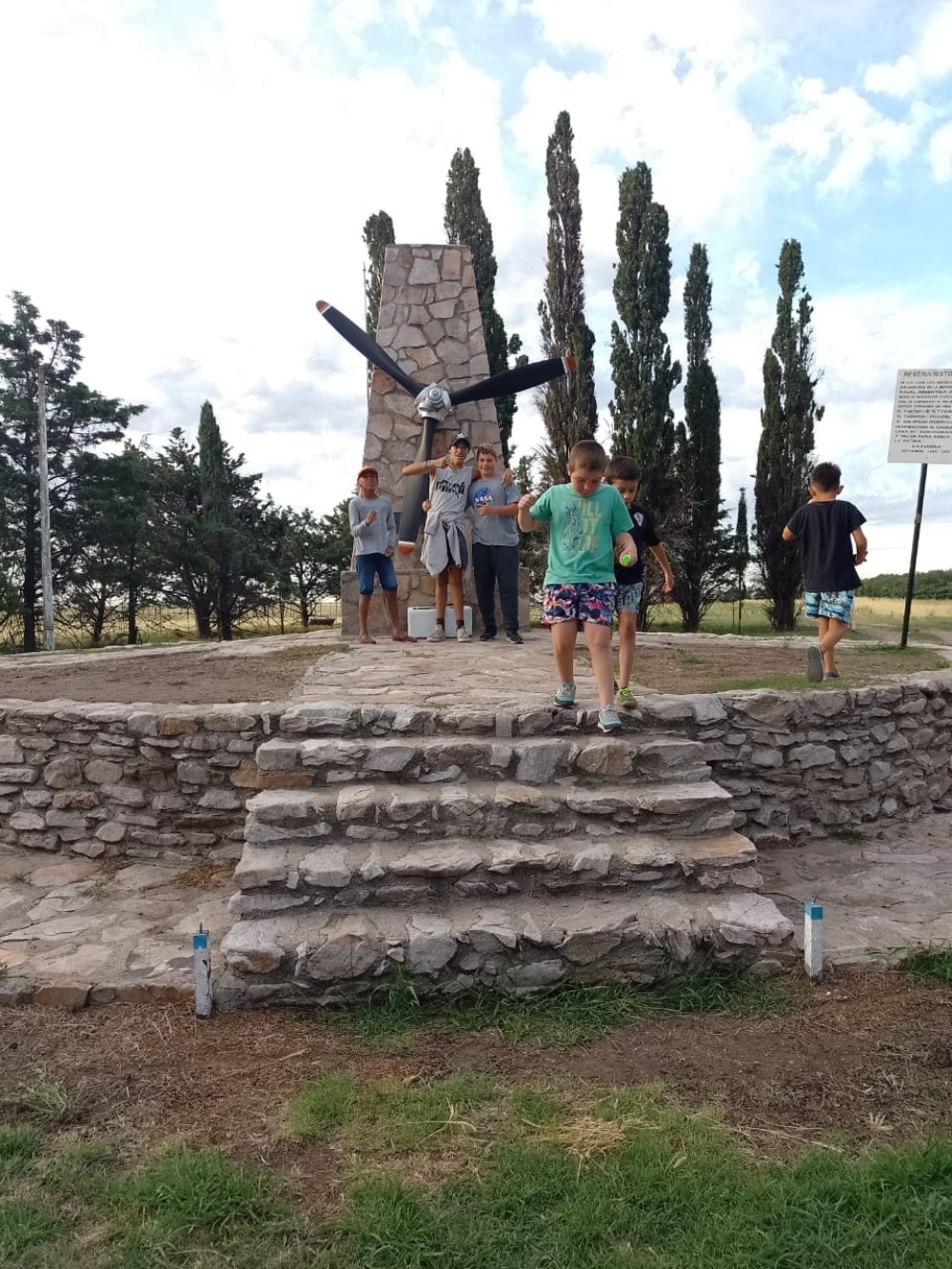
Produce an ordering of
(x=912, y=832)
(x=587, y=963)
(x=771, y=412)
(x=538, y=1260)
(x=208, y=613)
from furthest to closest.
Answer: (x=208, y=613) < (x=771, y=412) < (x=912, y=832) < (x=587, y=963) < (x=538, y=1260)

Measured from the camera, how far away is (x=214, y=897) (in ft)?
14.5

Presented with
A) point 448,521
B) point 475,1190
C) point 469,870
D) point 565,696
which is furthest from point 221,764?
point 448,521

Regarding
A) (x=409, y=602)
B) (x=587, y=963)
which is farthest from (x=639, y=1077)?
(x=409, y=602)

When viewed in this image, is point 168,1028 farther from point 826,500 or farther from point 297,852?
point 826,500

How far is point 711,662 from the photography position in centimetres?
742

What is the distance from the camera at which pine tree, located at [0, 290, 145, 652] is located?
20.5m

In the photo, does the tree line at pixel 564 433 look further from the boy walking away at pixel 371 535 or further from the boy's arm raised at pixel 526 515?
the boy's arm raised at pixel 526 515

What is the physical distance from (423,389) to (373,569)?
277 centimetres

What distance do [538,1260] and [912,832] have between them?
4.35 metres

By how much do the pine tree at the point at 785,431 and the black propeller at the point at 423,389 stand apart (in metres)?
12.8

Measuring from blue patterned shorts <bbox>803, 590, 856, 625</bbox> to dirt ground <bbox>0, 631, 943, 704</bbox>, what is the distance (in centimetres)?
47

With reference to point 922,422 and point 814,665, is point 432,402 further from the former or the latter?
point 814,665

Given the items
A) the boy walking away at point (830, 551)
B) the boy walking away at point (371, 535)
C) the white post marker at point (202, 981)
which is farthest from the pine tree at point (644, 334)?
the white post marker at point (202, 981)

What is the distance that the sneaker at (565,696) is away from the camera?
4.51 m
